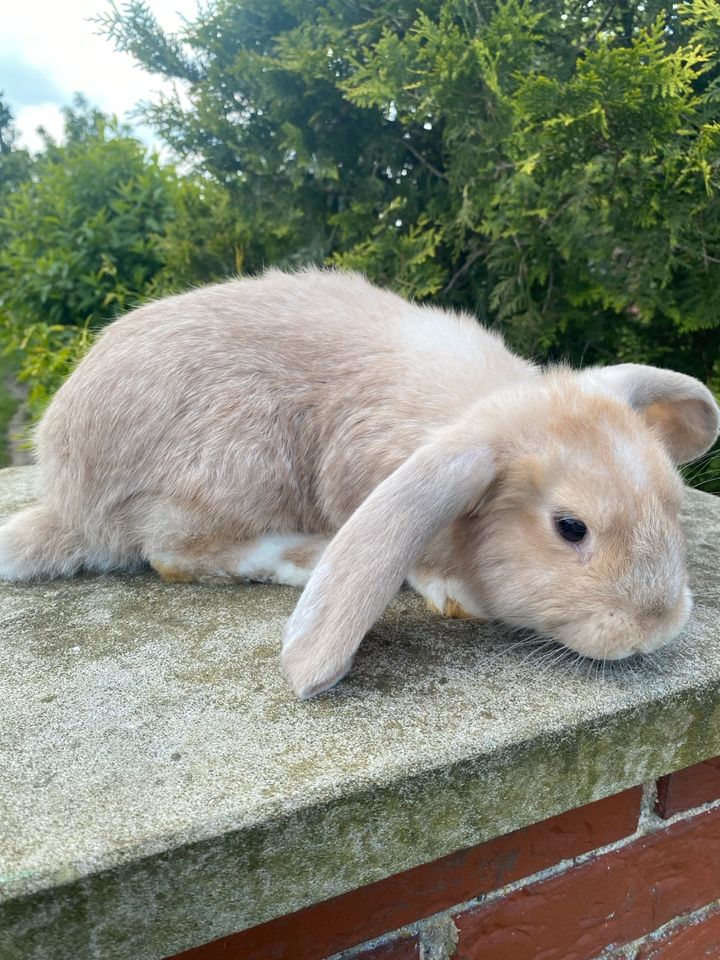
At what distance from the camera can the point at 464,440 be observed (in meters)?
1.42

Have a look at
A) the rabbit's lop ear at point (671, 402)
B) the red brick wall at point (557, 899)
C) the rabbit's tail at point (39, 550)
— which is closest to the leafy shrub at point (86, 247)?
the rabbit's tail at point (39, 550)

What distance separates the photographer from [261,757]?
117 centimetres

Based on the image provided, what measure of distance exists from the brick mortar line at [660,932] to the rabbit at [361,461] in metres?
0.66

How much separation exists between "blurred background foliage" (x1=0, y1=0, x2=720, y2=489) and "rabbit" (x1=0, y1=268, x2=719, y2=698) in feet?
2.91

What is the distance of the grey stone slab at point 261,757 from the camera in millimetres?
1023

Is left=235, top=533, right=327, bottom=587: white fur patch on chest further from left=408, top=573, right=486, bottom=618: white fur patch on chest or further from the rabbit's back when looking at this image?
left=408, top=573, right=486, bottom=618: white fur patch on chest

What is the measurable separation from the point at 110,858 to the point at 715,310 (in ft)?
8.28

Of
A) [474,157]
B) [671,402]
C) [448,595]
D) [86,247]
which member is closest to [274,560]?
[448,595]

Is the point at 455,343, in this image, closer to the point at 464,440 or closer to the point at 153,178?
the point at 464,440

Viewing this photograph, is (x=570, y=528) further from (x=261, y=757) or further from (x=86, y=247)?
(x=86, y=247)

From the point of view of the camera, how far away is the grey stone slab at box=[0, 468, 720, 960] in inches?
40.3

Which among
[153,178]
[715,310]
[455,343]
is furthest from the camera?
[153,178]

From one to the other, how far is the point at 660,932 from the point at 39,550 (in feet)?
5.17

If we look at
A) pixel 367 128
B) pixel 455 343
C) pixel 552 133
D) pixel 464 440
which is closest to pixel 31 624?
pixel 464 440
